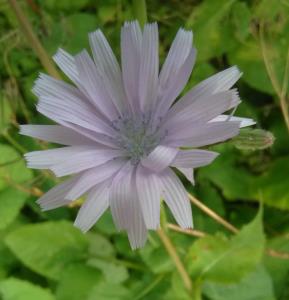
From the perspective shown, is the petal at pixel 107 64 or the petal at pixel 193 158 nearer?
the petal at pixel 193 158

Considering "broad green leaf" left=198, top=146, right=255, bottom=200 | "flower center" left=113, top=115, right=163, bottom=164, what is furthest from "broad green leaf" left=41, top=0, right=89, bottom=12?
"flower center" left=113, top=115, right=163, bottom=164

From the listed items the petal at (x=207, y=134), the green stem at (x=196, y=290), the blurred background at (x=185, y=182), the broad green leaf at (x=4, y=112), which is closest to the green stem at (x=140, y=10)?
the petal at (x=207, y=134)

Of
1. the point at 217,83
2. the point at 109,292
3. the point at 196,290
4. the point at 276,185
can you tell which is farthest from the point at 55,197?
the point at 276,185

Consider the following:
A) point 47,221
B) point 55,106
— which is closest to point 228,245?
point 47,221

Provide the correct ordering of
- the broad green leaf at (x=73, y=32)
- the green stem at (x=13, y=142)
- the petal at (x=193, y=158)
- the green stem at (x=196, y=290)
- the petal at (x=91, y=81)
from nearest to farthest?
the petal at (x=193, y=158) < the petal at (x=91, y=81) < the green stem at (x=196, y=290) < the green stem at (x=13, y=142) < the broad green leaf at (x=73, y=32)

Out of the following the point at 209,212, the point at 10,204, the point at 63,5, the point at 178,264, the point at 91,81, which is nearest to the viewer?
the point at 91,81

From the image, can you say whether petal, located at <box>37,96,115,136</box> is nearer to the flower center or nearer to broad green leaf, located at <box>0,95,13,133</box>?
the flower center

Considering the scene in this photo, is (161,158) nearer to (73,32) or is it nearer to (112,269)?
(112,269)

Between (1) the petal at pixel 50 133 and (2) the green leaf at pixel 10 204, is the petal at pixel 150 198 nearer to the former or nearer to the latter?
(1) the petal at pixel 50 133

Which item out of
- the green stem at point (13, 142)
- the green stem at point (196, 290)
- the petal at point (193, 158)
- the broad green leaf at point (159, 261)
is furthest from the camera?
the green stem at point (13, 142)
